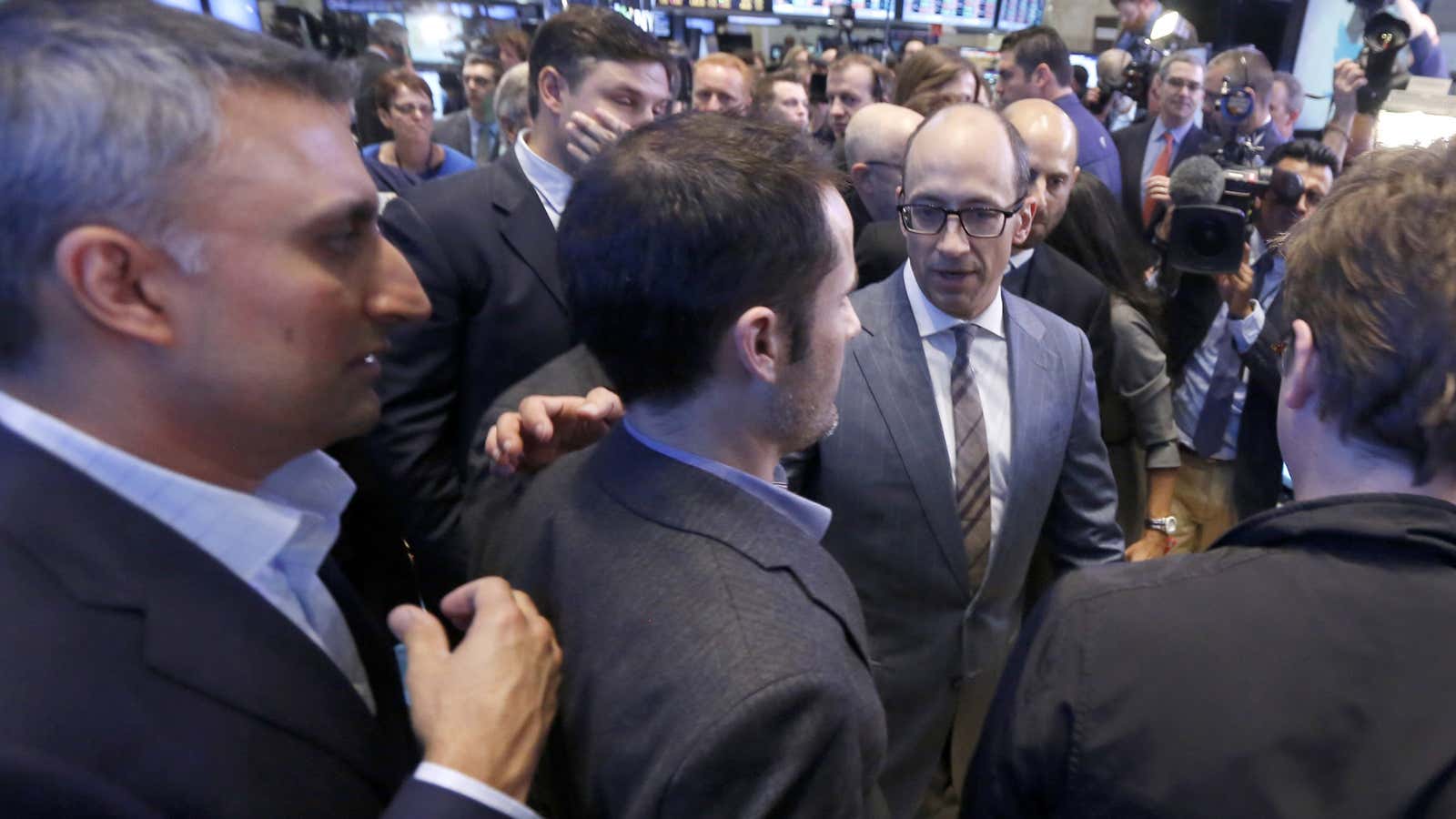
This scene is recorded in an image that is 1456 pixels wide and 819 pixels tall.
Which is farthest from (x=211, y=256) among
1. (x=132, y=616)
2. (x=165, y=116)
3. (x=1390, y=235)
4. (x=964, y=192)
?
(x=964, y=192)

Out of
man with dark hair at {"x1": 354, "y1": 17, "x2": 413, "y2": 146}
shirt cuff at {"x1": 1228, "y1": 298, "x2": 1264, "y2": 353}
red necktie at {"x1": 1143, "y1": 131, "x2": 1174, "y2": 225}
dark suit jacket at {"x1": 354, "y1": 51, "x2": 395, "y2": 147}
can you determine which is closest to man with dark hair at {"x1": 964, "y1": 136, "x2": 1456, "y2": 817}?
shirt cuff at {"x1": 1228, "y1": 298, "x2": 1264, "y2": 353}

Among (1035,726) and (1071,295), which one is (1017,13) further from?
(1035,726)

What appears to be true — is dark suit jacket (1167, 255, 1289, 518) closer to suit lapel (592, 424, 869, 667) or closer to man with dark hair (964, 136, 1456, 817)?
man with dark hair (964, 136, 1456, 817)

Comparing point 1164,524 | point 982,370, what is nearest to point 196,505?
point 982,370

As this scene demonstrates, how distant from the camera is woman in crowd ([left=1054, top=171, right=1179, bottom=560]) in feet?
6.95

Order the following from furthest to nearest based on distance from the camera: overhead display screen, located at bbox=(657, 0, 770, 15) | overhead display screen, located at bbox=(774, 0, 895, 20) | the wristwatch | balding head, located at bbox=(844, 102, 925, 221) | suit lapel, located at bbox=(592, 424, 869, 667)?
overhead display screen, located at bbox=(774, 0, 895, 20) → overhead display screen, located at bbox=(657, 0, 770, 15) → balding head, located at bbox=(844, 102, 925, 221) → the wristwatch → suit lapel, located at bbox=(592, 424, 869, 667)

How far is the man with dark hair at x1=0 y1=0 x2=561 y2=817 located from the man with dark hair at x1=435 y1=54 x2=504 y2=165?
178 inches

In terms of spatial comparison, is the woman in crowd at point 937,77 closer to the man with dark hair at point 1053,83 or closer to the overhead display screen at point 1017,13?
the man with dark hair at point 1053,83

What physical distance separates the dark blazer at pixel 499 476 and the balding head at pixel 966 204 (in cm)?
71

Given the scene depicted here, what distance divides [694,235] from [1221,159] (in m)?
3.12

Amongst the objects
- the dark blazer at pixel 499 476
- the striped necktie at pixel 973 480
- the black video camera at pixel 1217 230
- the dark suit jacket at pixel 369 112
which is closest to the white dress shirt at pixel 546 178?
the dark blazer at pixel 499 476

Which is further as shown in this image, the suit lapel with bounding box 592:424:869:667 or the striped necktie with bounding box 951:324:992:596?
the striped necktie with bounding box 951:324:992:596

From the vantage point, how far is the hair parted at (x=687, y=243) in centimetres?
89

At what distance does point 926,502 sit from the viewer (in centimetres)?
155
